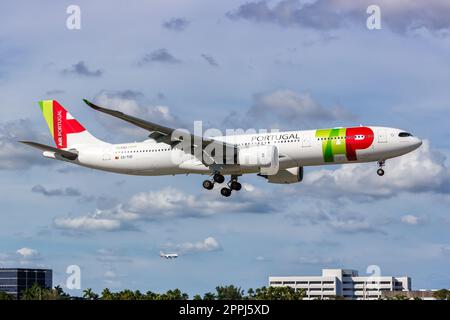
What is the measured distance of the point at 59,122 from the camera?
8431 cm

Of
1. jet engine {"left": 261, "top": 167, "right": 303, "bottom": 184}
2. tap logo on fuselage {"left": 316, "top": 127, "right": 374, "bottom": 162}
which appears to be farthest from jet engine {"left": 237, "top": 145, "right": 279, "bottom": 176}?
jet engine {"left": 261, "top": 167, "right": 303, "bottom": 184}

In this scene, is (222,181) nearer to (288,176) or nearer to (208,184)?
(208,184)

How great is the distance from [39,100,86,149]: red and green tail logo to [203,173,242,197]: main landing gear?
1629 centimetres

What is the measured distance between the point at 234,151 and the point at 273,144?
349 cm

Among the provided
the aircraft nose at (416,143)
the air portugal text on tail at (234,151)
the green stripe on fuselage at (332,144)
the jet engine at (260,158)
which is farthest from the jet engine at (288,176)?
the aircraft nose at (416,143)

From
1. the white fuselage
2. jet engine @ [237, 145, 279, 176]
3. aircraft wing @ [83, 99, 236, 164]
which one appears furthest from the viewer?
jet engine @ [237, 145, 279, 176]

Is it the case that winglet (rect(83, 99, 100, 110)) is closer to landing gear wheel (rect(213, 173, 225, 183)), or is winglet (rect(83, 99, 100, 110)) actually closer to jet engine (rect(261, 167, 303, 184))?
landing gear wheel (rect(213, 173, 225, 183))

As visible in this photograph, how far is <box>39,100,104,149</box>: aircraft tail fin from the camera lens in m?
81.4

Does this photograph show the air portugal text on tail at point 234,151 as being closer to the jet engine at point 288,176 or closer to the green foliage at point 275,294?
the jet engine at point 288,176

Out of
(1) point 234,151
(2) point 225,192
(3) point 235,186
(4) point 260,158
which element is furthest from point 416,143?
(2) point 225,192
